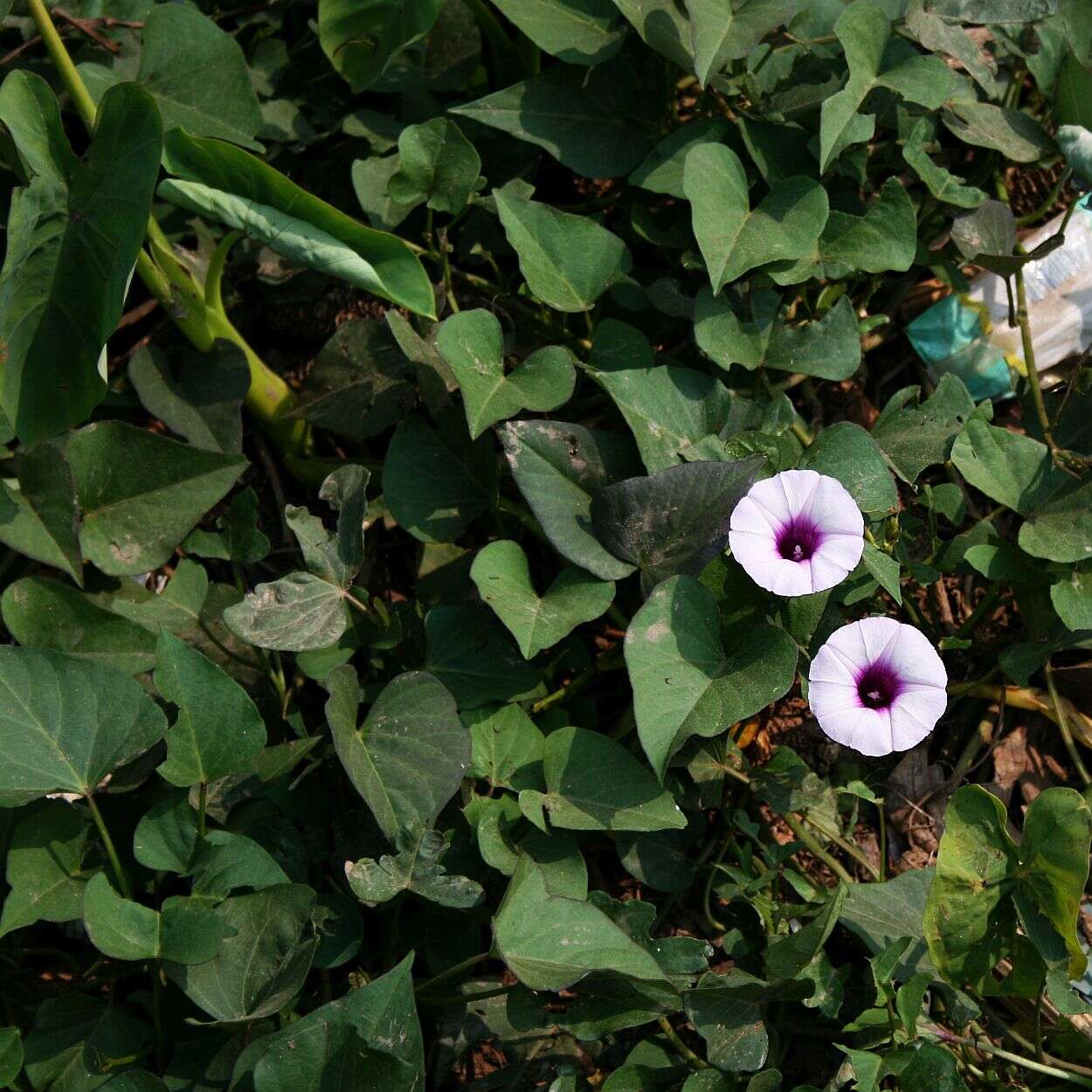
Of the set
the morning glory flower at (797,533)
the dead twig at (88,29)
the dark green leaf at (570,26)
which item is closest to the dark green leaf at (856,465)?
the morning glory flower at (797,533)

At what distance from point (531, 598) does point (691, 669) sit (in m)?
0.23

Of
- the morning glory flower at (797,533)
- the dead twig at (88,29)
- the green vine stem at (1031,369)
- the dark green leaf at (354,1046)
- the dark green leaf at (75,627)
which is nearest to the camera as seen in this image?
the dark green leaf at (354,1046)

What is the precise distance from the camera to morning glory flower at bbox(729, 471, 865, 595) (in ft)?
3.83

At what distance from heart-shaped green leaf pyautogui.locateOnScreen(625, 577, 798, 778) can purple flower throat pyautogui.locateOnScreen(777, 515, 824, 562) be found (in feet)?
0.30

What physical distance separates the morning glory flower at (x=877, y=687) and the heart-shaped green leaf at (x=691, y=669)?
46 mm

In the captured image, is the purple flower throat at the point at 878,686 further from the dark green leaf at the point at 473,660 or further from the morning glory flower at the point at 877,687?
the dark green leaf at the point at 473,660

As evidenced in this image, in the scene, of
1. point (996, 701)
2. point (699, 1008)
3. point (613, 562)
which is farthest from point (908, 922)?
point (613, 562)

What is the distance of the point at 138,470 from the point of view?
4.80 feet

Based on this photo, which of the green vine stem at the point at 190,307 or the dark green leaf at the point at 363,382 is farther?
the dark green leaf at the point at 363,382

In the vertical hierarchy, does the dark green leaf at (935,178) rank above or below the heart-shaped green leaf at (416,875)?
above

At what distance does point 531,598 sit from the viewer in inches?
52.3

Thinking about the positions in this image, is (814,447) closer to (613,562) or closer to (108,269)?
(613,562)

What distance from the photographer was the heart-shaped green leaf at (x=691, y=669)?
3.69 feet

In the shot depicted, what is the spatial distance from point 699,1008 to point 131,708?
0.68m
